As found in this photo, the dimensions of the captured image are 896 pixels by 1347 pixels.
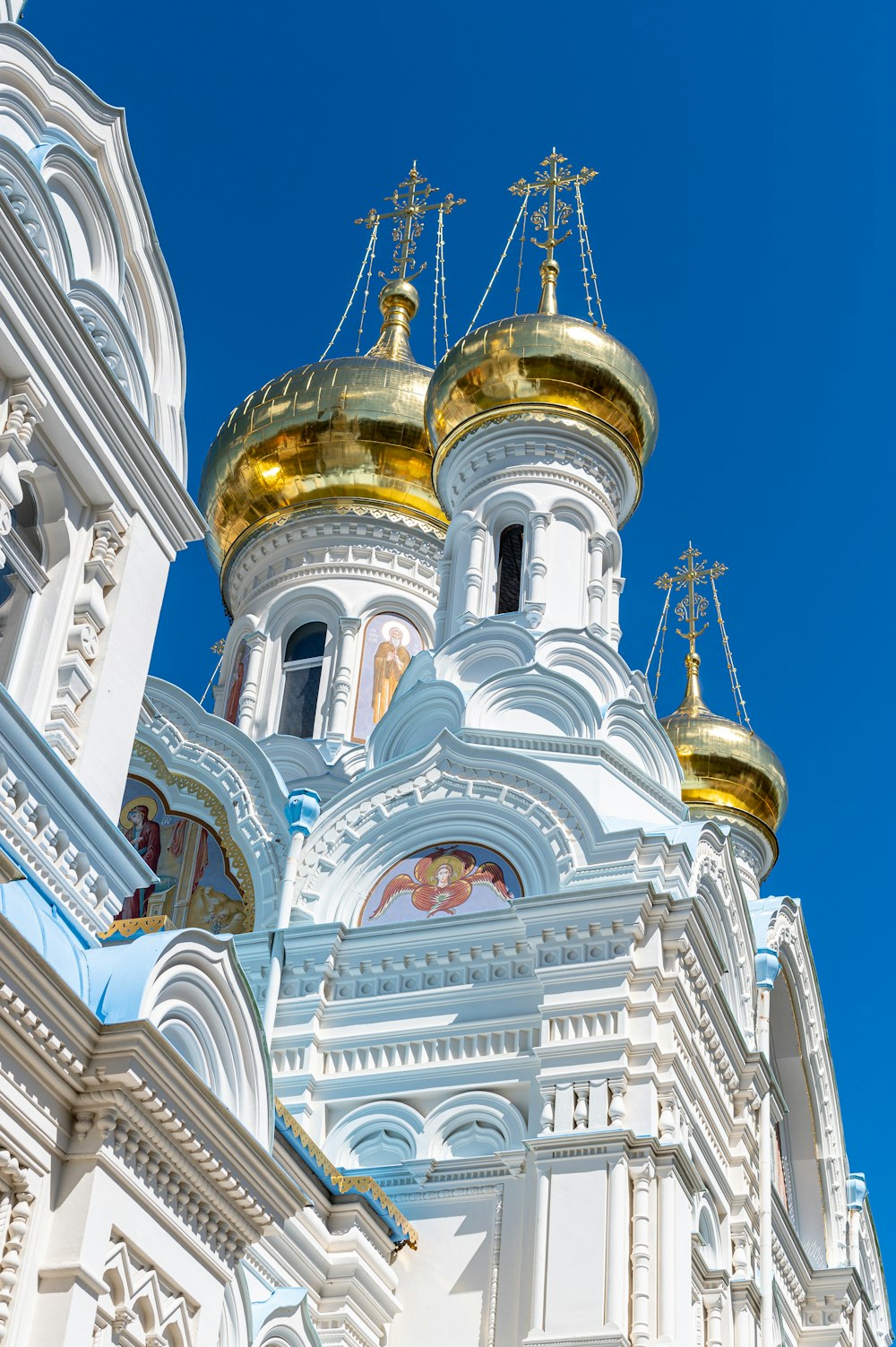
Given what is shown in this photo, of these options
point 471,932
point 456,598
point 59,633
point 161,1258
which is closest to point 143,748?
point 456,598

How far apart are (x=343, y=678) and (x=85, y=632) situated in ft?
29.0

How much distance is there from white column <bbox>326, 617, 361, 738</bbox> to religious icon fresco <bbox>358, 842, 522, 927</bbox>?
3.95 m

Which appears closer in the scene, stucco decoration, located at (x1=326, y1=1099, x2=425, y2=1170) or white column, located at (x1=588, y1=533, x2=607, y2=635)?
stucco decoration, located at (x1=326, y1=1099, x2=425, y2=1170)

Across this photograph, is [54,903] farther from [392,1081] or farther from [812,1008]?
[812,1008]

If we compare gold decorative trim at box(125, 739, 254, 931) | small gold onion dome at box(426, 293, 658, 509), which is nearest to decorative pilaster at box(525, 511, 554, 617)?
small gold onion dome at box(426, 293, 658, 509)

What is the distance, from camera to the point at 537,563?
A: 1289 centimetres

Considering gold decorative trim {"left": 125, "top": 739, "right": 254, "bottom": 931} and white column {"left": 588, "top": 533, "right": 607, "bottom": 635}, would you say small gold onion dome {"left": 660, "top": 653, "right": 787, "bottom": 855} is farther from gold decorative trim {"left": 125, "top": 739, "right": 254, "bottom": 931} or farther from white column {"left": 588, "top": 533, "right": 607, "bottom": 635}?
gold decorative trim {"left": 125, "top": 739, "right": 254, "bottom": 931}

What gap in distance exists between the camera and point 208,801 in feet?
39.8

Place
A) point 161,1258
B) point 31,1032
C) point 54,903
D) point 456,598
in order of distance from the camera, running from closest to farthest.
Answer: point 31,1032, point 161,1258, point 54,903, point 456,598

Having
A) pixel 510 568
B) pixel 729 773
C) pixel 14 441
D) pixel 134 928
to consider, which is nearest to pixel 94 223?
pixel 14 441

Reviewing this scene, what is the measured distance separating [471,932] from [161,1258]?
5534mm

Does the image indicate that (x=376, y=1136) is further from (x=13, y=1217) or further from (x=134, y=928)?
(x=13, y=1217)

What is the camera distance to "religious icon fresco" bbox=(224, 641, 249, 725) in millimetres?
15664

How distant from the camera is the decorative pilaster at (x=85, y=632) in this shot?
6.43 meters
